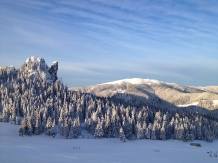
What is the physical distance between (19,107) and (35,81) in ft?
110

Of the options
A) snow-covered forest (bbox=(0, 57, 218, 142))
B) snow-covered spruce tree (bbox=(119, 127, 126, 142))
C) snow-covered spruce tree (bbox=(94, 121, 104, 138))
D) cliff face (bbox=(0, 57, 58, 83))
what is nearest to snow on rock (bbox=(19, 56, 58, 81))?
cliff face (bbox=(0, 57, 58, 83))

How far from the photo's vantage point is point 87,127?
116 metres

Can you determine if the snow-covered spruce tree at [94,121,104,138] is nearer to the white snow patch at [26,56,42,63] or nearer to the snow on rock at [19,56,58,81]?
the snow on rock at [19,56,58,81]

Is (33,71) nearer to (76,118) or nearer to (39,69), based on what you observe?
(39,69)

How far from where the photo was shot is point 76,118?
373 ft

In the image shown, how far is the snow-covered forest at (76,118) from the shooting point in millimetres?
107188

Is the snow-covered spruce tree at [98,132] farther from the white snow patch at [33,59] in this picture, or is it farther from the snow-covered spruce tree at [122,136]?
the white snow patch at [33,59]

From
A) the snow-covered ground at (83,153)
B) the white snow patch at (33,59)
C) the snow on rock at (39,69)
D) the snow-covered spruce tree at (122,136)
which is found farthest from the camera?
the white snow patch at (33,59)

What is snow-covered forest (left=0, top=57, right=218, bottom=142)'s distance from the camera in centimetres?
10719

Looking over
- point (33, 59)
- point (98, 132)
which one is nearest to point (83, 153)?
point (98, 132)

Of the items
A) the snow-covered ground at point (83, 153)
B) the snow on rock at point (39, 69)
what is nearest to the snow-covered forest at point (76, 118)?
the snow-covered ground at point (83, 153)

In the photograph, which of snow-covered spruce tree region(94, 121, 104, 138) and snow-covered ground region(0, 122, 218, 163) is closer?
snow-covered ground region(0, 122, 218, 163)

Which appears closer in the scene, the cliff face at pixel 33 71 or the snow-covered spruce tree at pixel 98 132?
the snow-covered spruce tree at pixel 98 132

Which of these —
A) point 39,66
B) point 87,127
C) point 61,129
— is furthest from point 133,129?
point 39,66
